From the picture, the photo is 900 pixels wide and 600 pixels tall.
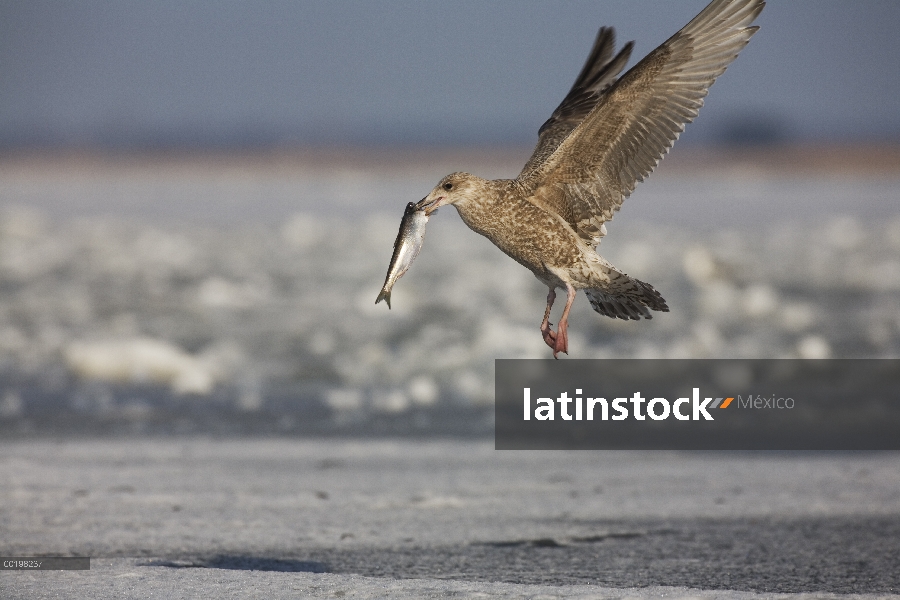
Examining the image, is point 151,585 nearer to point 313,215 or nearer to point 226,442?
point 226,442

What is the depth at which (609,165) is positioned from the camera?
21.0 feet

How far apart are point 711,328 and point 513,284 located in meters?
2.51

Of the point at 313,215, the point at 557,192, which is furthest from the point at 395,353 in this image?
the point at 313,215

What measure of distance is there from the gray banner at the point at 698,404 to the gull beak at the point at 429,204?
2.59 meters

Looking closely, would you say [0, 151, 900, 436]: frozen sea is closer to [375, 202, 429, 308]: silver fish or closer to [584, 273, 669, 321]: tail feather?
[584, 273, 669, 321]: tail feather

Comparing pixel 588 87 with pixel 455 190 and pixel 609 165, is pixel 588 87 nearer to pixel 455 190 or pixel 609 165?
pixel 609 165

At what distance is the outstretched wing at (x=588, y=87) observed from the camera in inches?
280

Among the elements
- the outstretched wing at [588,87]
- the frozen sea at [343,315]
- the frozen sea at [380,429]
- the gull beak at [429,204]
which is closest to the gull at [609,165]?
the gull beak at [429,204]

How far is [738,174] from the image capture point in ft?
128

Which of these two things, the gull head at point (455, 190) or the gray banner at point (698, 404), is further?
the gray banner at point (698, 404)

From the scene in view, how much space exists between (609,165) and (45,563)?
10.2 ft

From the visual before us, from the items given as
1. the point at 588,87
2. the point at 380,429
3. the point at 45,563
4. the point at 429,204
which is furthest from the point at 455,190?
the point at 380,429

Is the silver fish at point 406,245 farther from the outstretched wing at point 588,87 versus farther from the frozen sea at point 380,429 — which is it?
the outstretched wing at point 588,87

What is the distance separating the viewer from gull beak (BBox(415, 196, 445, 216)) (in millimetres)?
5723
